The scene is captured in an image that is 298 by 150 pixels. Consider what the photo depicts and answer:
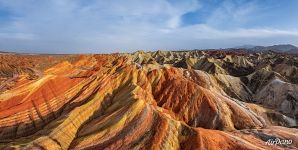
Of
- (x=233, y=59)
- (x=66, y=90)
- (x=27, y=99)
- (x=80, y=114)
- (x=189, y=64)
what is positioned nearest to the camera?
(x=80, y=114)

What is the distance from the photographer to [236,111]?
120 feet

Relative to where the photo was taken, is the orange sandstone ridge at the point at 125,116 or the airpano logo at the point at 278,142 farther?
the airpano logo at the point at 278,142

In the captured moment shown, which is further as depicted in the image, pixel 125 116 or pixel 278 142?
pixel 125 116

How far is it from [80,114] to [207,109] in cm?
1338

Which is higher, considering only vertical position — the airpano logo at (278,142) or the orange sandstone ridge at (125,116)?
the orange sandstone ridge at (125,116)

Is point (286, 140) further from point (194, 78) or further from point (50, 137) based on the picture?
point (194, 78)

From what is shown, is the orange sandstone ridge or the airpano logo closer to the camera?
the orange sandstone ridge

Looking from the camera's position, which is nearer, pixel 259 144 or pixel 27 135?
pixel 259 144

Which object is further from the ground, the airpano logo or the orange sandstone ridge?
the orange sandstone ridge

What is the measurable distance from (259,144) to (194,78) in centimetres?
3194

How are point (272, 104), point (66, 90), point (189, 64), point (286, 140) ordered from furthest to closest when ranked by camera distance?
point (189, 64)
point (272, 104)
point (66, 90)
point (286, 140)

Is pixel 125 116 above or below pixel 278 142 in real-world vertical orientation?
above

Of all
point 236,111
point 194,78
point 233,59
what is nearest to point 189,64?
point 233,59

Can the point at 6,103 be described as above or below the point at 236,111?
above
